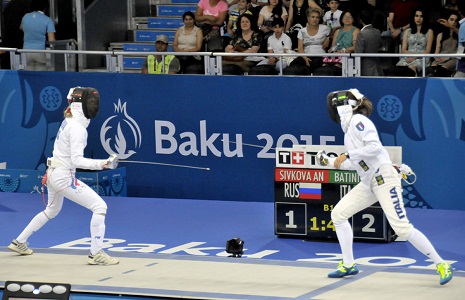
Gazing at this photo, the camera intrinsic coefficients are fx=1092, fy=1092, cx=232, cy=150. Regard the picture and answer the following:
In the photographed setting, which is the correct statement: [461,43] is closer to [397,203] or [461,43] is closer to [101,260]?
[397,203]

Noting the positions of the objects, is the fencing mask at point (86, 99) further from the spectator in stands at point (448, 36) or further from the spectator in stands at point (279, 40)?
the spectator in stands at point (448, 36)

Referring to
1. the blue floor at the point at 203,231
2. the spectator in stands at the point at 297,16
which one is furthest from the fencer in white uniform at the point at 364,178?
the spectator in stands at the point at 297,16

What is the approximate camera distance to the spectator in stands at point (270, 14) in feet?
52.1

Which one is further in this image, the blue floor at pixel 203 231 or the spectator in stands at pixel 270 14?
the spectator in stands at pixel 270 14

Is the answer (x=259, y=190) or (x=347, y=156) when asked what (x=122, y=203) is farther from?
(x=347, y=156)

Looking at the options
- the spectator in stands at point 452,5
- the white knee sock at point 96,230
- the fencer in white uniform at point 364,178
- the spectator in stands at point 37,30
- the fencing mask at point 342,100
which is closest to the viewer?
the fencer in white uniform at point 364,178

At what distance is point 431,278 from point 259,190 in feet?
15.9

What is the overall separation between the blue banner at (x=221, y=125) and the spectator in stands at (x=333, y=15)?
1.92 metres

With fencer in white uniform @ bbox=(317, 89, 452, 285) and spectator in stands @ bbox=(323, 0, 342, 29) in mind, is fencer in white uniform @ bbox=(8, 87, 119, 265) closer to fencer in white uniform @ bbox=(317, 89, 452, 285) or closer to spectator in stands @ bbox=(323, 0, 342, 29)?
fencer in white uniform @ bbox=(317, 89, 452, 285)

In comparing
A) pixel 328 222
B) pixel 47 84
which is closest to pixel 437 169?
pixel 328 222

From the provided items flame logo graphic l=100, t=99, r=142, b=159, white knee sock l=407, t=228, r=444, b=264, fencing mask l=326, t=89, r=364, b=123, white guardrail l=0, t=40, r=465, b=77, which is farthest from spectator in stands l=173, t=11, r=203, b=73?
white knee sock l=407, t=228, r=444, b=264

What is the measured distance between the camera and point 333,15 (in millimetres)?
15883

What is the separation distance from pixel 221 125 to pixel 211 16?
2379 mm

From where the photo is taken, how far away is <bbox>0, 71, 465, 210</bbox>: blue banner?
45.2 ft
